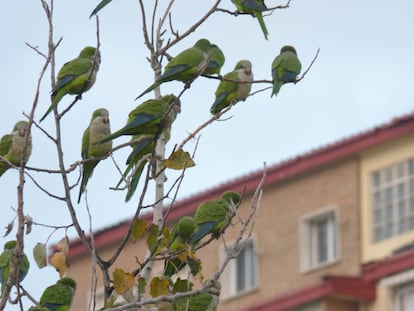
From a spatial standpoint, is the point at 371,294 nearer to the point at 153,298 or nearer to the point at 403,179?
the point at 403,179

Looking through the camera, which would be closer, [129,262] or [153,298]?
[153,298]

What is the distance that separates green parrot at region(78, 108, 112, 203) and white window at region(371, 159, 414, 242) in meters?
24.2

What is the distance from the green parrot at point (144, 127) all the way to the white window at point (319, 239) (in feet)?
84.5

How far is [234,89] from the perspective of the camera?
11.9 metres

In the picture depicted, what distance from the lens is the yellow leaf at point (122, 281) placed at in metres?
9.73

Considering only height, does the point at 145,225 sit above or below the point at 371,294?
below

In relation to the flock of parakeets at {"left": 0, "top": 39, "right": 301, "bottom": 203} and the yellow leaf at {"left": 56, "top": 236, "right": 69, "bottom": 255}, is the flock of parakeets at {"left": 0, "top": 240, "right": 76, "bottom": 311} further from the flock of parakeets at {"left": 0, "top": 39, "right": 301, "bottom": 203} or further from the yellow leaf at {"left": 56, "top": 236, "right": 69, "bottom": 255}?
the flock of parakeets at {"left": 0, "top": 39, "right": 301, "bottom": 203}

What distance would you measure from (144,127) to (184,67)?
2.44 feet

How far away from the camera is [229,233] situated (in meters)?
36.9

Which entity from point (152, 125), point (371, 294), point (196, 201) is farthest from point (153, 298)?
point (196, 201)

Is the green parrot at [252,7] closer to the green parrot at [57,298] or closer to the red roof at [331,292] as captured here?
the green parrot at [57,298]

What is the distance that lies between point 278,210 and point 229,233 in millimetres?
1149

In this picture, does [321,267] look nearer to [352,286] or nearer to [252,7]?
[352,286]

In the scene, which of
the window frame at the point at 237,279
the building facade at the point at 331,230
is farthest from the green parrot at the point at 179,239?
the window frame at the point at 237,279
